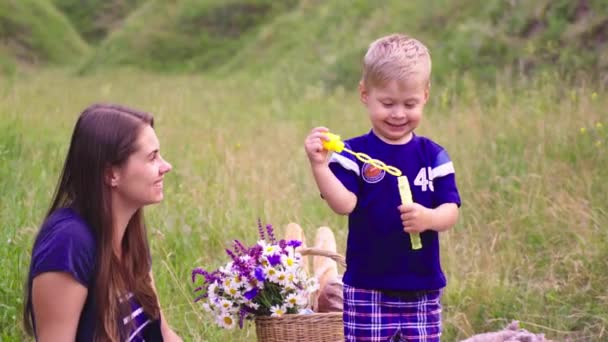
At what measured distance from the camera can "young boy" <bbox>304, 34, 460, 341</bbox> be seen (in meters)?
3.04

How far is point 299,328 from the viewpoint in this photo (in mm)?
3643

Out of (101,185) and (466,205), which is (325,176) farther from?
(466,205)

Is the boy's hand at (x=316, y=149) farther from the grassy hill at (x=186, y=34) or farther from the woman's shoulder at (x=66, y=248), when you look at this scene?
the grassy hill at (x=186, y=34)

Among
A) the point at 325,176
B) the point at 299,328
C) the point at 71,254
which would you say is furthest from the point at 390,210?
the point at 71,254

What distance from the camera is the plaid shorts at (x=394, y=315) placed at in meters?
3.10

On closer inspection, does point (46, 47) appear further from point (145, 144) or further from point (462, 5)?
point (145, 144)

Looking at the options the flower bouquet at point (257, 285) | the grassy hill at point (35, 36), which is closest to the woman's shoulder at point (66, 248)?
the flower bouquet at point (257, 285)

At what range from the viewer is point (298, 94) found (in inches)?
536

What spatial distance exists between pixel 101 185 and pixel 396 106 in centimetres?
105

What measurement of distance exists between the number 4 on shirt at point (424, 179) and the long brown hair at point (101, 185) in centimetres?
98

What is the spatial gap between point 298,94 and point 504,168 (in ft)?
24.8

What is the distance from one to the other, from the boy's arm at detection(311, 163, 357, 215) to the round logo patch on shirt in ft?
0.31

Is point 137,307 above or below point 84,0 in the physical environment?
below

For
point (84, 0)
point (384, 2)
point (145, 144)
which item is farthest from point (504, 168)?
point (84, 0)
